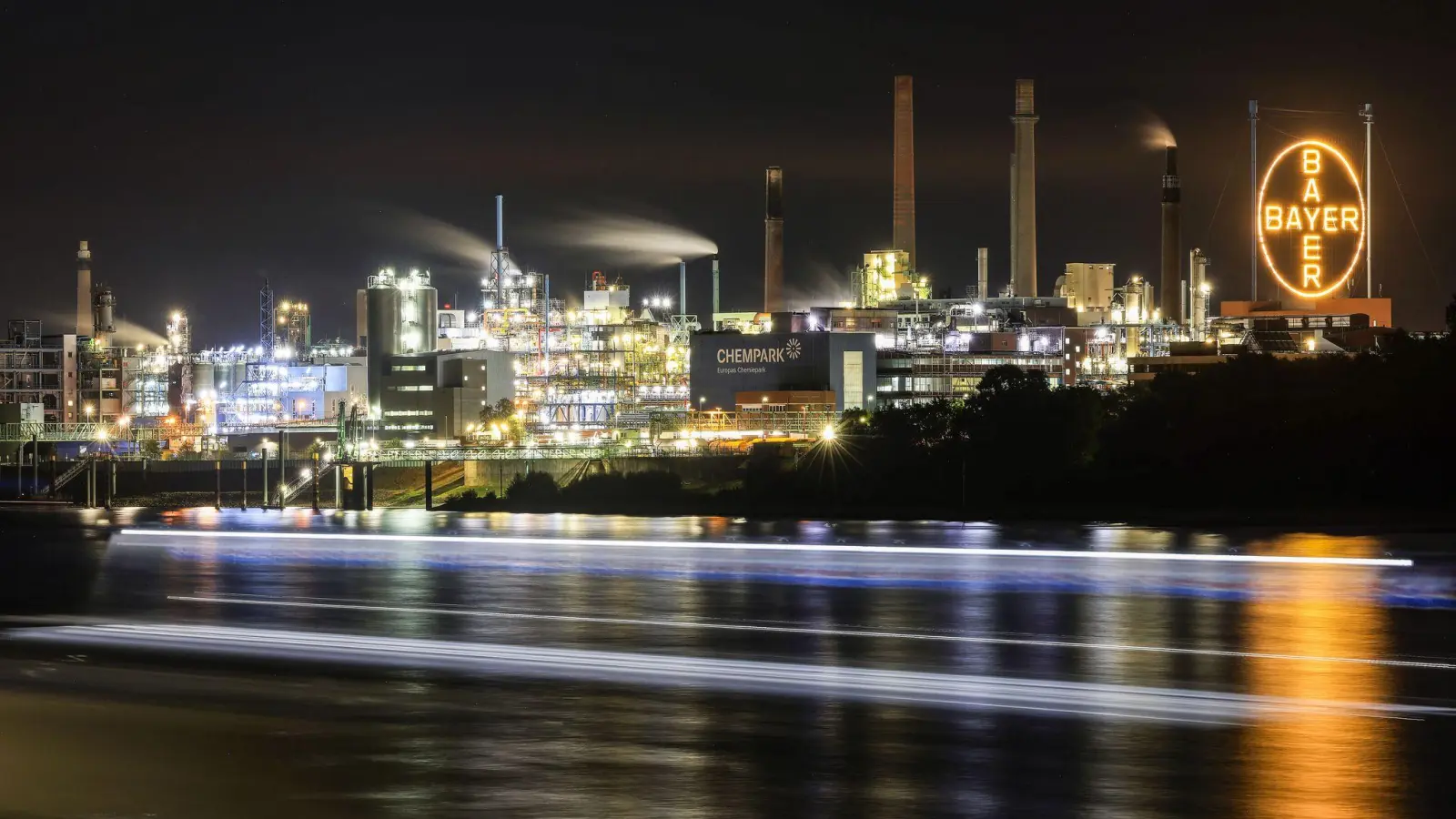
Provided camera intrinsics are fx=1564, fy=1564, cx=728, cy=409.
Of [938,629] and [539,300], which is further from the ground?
[539,300]

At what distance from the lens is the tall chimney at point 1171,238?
130 metres

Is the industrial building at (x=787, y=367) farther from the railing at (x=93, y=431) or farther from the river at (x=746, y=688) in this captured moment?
the river at (x=746, y=688)

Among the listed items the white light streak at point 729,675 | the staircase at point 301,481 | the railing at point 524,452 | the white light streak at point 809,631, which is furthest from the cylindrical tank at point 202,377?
the white light streak at point 729,675

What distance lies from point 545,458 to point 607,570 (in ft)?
196

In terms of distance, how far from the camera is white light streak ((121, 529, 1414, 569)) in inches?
1048

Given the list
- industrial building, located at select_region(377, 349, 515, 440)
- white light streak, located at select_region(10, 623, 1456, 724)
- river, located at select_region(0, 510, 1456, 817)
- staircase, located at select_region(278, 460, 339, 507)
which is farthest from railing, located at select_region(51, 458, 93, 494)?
white light streak, located at select_region(10, 623, 1456, 724)

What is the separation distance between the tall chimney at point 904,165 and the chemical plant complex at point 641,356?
0.72ft

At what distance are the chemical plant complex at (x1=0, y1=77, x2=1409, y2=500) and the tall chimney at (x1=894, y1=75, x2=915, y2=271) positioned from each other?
22 centimetres

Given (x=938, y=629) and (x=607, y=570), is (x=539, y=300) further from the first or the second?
(x=938, y=629)

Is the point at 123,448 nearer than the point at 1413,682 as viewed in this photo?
No

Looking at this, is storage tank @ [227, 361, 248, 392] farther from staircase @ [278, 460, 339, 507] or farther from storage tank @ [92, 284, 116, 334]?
staircase @ [278, 460, 339, 507]

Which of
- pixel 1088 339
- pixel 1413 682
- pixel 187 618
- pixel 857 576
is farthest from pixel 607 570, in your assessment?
pixel 1088 339

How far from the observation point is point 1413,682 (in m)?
14.5

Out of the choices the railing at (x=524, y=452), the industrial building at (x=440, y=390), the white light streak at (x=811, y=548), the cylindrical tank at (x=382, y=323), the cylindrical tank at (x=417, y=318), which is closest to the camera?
the white light streak at (x=811, y=548)
